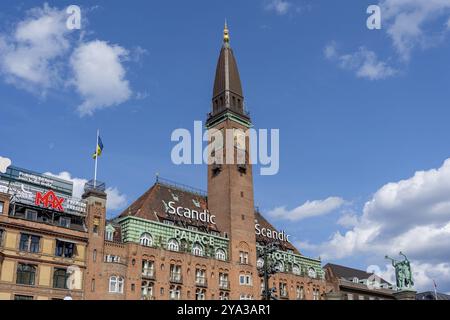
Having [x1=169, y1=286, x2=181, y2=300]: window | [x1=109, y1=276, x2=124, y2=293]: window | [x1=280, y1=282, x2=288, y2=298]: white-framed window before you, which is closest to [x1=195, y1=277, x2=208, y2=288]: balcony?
[x1=169, y1=286, x2=181, y2=300]: window

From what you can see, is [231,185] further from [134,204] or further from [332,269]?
[332,269]

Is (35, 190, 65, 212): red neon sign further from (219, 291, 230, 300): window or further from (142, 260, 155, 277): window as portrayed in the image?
(219, 291, 230, 300): window

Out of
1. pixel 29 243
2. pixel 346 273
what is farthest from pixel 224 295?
pixel 346 273

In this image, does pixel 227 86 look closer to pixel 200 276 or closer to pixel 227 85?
pixel 227 85

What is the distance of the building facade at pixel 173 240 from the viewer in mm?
68188

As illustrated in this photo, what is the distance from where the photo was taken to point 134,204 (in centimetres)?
9344

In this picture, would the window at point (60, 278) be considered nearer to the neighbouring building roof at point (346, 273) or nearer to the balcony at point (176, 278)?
the balcony at point (176, 278)

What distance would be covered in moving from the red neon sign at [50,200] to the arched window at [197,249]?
941 inches

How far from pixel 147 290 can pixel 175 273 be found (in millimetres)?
5710

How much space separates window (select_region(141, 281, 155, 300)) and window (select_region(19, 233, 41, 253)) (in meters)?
17.2

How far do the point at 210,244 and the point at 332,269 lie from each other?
140 ft

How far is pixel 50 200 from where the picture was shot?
233ft

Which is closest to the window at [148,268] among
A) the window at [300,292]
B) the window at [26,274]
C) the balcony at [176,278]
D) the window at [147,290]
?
the window at [147,290]
